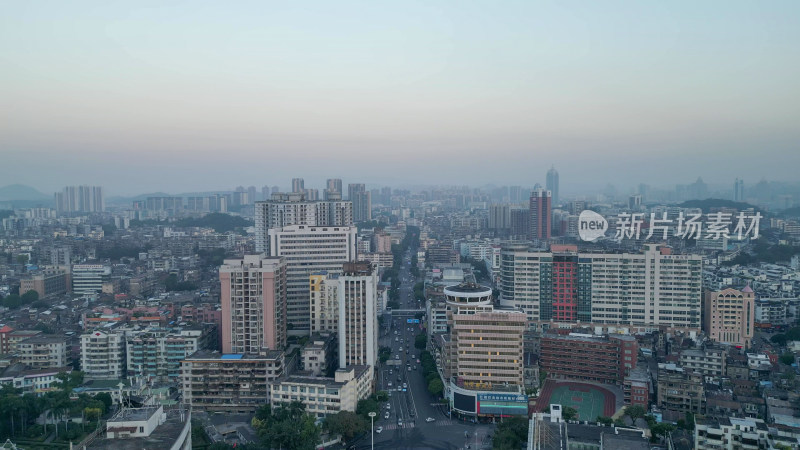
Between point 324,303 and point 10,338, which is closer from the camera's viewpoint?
point 10,338

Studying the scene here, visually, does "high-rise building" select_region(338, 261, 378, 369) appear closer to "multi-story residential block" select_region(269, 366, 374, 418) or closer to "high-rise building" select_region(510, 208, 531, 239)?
"multi-story residential block" select_region(269, 366, 374, 418)

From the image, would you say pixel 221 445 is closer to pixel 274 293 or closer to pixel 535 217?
pixel 274 293

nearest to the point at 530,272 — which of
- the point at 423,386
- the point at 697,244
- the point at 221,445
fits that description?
the point at 423,386

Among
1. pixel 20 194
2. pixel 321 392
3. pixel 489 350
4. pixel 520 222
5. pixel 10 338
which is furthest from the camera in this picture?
pixel 20 194

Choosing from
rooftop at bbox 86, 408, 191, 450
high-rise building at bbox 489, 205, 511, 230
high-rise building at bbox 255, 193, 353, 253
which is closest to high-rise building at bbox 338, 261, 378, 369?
rooftop at bbox 86, 408, 191, 450

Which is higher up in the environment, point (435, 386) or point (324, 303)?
point (324, 303)

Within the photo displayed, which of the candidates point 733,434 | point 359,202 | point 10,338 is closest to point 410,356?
point 733,434

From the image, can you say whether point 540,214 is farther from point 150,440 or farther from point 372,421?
point 150,440

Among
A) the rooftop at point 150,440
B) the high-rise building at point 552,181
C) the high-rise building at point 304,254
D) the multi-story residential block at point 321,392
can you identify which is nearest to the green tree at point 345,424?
the multi-story residential block at point 321,392
